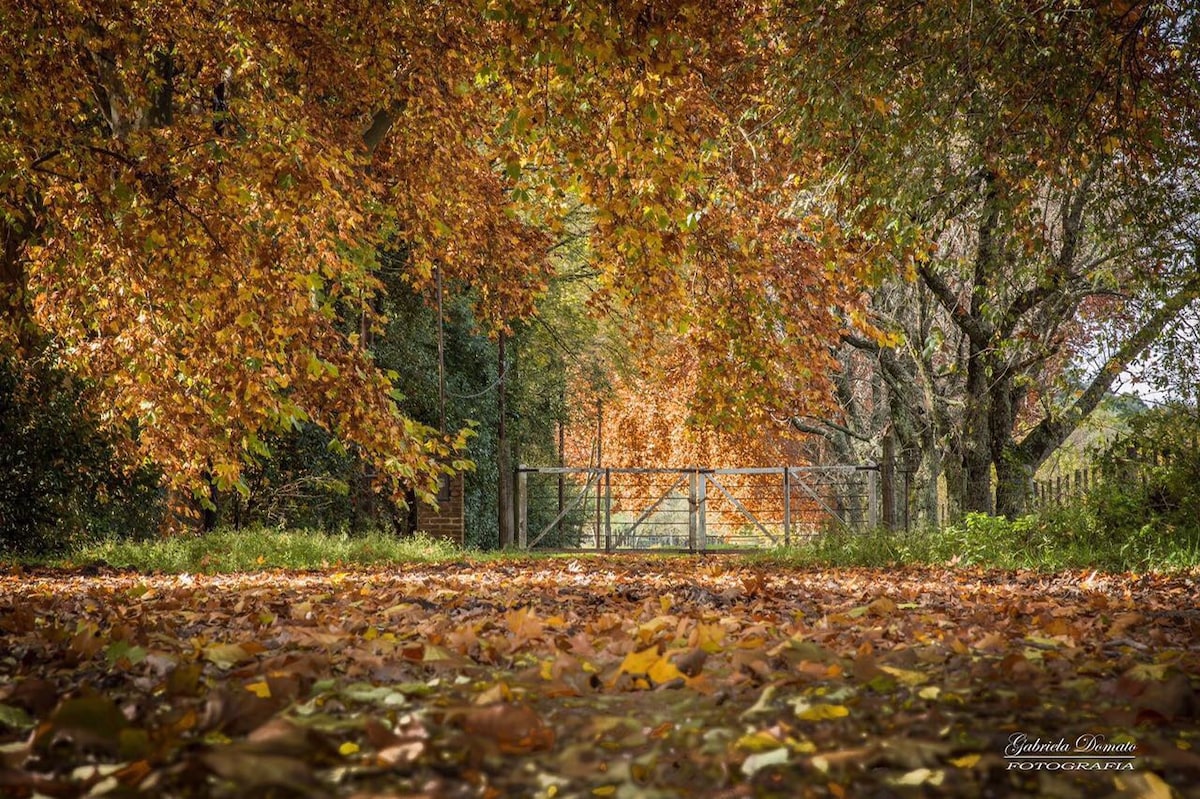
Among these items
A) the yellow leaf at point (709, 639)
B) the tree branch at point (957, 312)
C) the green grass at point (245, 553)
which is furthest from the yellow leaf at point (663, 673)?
the tree branch at point (957, 312)

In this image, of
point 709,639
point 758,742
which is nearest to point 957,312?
point 709,639

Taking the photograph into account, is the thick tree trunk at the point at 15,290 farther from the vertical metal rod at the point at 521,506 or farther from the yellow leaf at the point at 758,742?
the yellow leaf at the point at 758,742

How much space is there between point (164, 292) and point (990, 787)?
6749mm

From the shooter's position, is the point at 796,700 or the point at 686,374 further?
the point at 686,374

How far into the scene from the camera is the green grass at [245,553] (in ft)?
27.6

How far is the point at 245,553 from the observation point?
890cm

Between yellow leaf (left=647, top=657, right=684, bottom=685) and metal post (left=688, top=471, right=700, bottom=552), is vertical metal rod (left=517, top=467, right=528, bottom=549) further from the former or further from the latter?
yellow leaf (left=647, top=657, right=684, bottom=685)

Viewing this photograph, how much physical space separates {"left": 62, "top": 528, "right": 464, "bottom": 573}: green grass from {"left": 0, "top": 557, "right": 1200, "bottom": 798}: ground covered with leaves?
4.47 m

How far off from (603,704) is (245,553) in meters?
7.40

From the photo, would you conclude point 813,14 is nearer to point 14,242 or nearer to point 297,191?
point 297,191

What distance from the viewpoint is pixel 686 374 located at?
19484mm

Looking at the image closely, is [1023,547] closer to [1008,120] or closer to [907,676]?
[1008,120]

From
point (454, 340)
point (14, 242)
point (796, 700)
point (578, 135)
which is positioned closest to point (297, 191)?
point (578, 135)

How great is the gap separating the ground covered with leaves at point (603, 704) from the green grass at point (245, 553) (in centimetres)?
447
